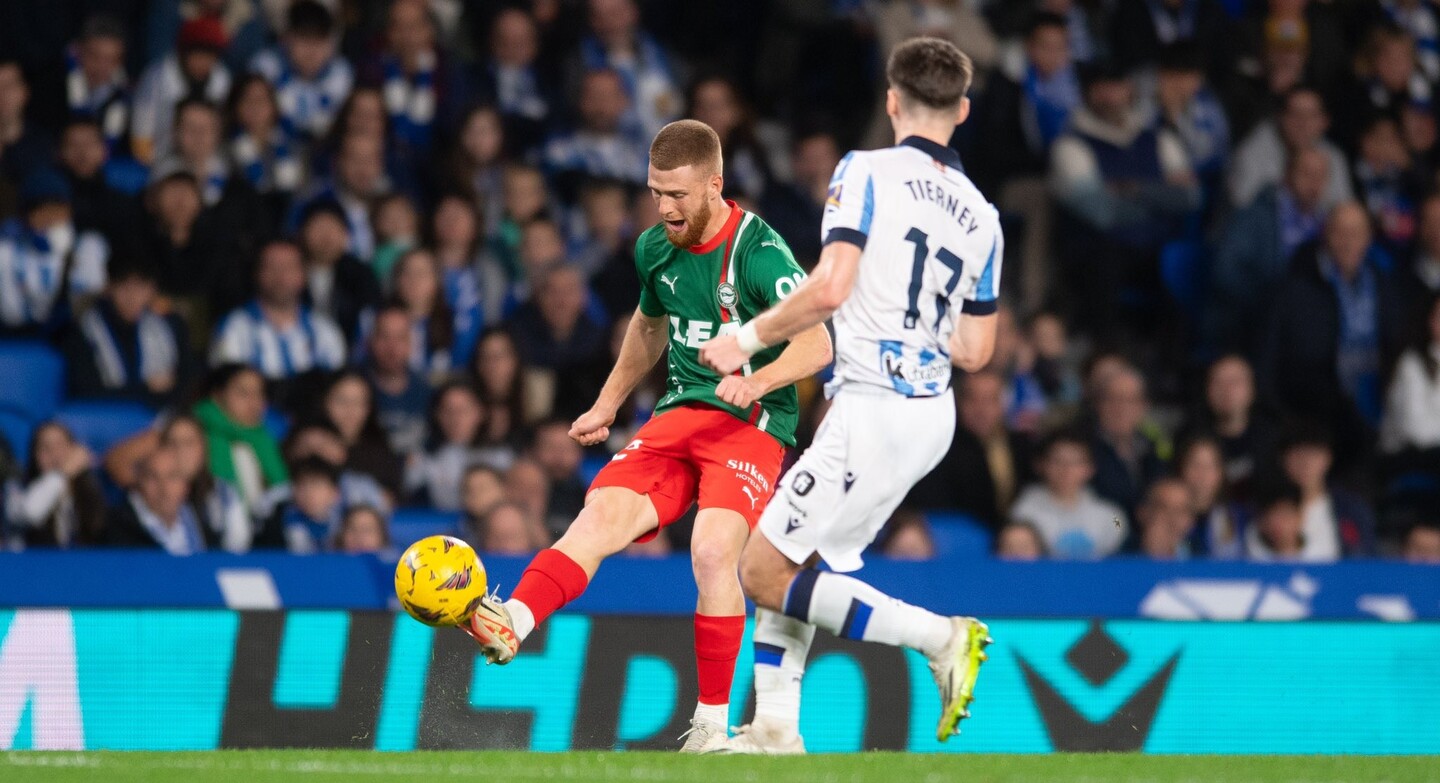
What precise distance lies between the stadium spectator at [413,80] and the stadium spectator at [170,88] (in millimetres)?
875

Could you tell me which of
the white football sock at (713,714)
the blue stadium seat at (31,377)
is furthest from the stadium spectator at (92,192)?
the white football sock at (713,714)

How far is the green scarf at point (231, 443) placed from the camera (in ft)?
32.2

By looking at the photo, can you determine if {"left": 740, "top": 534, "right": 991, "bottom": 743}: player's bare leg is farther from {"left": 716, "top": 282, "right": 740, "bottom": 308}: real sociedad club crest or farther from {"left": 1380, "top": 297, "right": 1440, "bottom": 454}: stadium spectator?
{"left": 1380, "top": 297, "right": 1440, "bottom": 454}: stadium spectator

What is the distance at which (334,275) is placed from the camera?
1067 cm

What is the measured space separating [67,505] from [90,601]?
3.16ft

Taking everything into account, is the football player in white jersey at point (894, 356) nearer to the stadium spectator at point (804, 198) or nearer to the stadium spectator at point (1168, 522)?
the stadium spectator at point (1168, 522)

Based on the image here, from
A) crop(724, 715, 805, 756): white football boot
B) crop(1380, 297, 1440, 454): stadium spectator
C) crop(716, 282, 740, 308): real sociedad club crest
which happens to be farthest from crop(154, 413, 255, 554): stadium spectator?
crop(1380, 297, 1440, 454): stadium spectator

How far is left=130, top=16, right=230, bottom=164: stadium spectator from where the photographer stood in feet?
36.5

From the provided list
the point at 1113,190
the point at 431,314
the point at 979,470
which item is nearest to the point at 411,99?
the point at 431,314

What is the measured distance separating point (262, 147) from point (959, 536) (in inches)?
177

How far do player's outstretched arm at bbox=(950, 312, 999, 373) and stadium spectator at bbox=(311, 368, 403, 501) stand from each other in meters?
4.93

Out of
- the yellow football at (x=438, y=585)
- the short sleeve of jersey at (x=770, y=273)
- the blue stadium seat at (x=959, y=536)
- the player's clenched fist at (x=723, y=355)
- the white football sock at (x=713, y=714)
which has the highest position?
the player's clenched fist at (x=723, y=355)

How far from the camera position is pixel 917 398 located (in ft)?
18.3

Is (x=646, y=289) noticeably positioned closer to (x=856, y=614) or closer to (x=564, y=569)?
(x=564, y=569)
